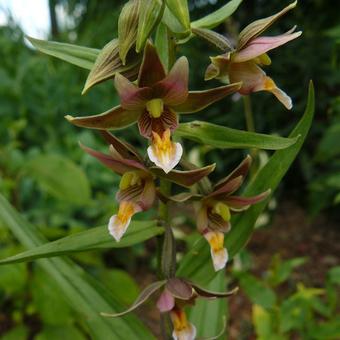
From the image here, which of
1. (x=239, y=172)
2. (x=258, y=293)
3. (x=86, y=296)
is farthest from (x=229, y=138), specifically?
(x=258, y=293)

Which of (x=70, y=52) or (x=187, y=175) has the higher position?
(x=70, y=52)

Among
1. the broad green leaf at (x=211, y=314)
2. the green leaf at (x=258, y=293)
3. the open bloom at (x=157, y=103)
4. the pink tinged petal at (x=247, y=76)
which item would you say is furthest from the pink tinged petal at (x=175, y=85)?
the green leaf at (x=258, y=293)

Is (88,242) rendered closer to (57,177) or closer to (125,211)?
(125,211)

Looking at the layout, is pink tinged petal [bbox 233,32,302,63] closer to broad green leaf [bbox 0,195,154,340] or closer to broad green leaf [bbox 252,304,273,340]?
broad green leaf [bbox 0,195,154,340]

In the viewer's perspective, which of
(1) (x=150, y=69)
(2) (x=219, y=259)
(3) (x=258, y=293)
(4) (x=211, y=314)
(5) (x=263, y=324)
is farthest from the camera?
(5) (x=263, y=324)

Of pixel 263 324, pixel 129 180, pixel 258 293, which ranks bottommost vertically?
pixel 263 324

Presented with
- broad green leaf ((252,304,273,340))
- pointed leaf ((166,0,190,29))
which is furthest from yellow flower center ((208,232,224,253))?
broad green leaf ((252,304,273,340))

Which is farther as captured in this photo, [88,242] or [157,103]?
[88,242]

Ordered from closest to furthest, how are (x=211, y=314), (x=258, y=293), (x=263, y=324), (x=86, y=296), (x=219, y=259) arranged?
(x=219, y=259) → (x=86, y=296) → (x=211, y=314) → (x=258, y=293) → (x=263, y=324)
